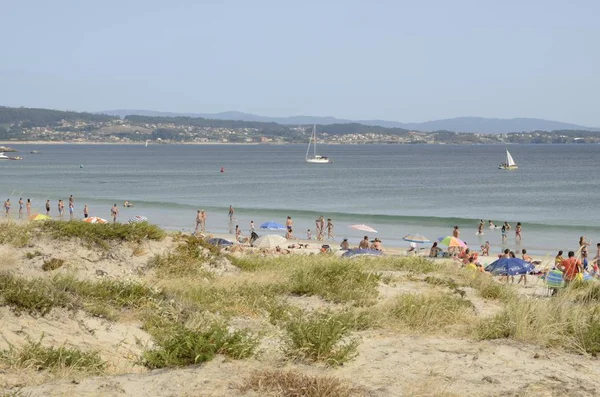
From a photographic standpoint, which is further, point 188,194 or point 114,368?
point 188,194

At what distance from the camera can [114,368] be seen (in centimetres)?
775

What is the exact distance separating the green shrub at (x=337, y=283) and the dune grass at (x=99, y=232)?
3.45 m

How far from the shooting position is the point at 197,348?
7336 mm

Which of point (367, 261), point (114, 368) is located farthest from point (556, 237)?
point (114, 368)

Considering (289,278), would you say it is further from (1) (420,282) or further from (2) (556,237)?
(2) (556,237)

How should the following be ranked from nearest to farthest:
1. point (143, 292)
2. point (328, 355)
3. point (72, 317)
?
point (328, 355), point (72, 317), point (143, 292)

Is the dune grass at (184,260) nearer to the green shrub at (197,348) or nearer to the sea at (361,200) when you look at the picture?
the green shrub at (197,348)

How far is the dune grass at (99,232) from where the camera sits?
14.3m

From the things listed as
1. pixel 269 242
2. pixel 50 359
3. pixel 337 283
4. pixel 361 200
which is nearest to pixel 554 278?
pixel 337 283

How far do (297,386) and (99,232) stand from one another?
913cm

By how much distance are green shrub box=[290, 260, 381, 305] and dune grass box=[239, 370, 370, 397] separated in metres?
4.76

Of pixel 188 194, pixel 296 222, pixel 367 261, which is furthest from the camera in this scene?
pixel 188 194

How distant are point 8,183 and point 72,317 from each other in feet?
233

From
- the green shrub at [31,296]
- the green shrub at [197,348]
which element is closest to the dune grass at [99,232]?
the green shrub at [31,296]
